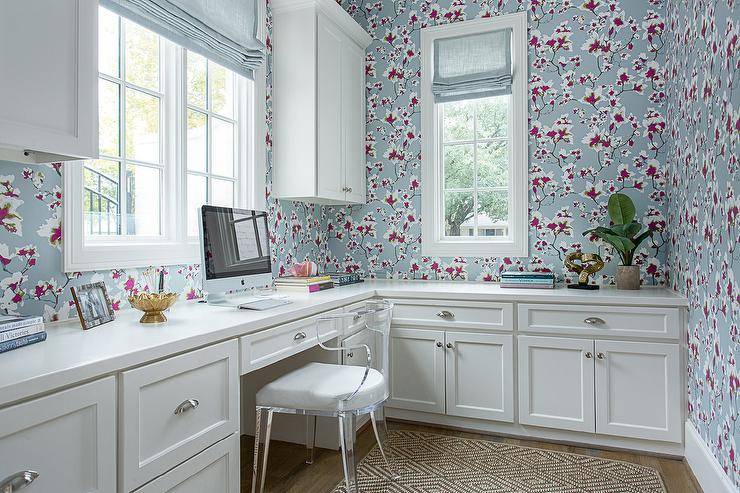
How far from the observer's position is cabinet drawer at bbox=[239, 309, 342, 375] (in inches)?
71.0

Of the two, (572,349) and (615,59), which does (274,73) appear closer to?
(615,59)

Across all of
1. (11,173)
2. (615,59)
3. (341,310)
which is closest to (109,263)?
(11,173)

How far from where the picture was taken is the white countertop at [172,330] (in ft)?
3.77

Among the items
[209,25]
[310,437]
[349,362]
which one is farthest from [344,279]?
[209,25]

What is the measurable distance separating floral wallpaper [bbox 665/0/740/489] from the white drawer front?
1.75m

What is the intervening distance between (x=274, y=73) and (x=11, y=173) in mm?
1733

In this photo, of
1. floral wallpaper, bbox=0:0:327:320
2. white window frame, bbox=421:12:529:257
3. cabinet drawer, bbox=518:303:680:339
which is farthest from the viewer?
white window frame, bbox=421:12:529:257

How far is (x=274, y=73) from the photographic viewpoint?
10.0 feet

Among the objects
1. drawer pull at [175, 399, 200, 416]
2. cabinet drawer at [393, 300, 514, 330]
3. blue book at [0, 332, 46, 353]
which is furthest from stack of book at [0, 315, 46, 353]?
cabinet drawer at [393, 300, 514, 330]

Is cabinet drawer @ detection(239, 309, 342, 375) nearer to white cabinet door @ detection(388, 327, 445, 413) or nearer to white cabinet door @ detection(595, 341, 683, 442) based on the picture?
white cabinet door @ detection(388, 327, 445, 413)

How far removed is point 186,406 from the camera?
1.51 m

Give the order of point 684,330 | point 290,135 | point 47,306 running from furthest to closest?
1. point 290,135
2. point 684,330
3. point 47,306

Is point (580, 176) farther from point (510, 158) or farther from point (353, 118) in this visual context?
point (353, 118)

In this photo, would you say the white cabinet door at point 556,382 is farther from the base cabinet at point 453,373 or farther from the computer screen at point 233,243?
the computer screen at point 233,243
